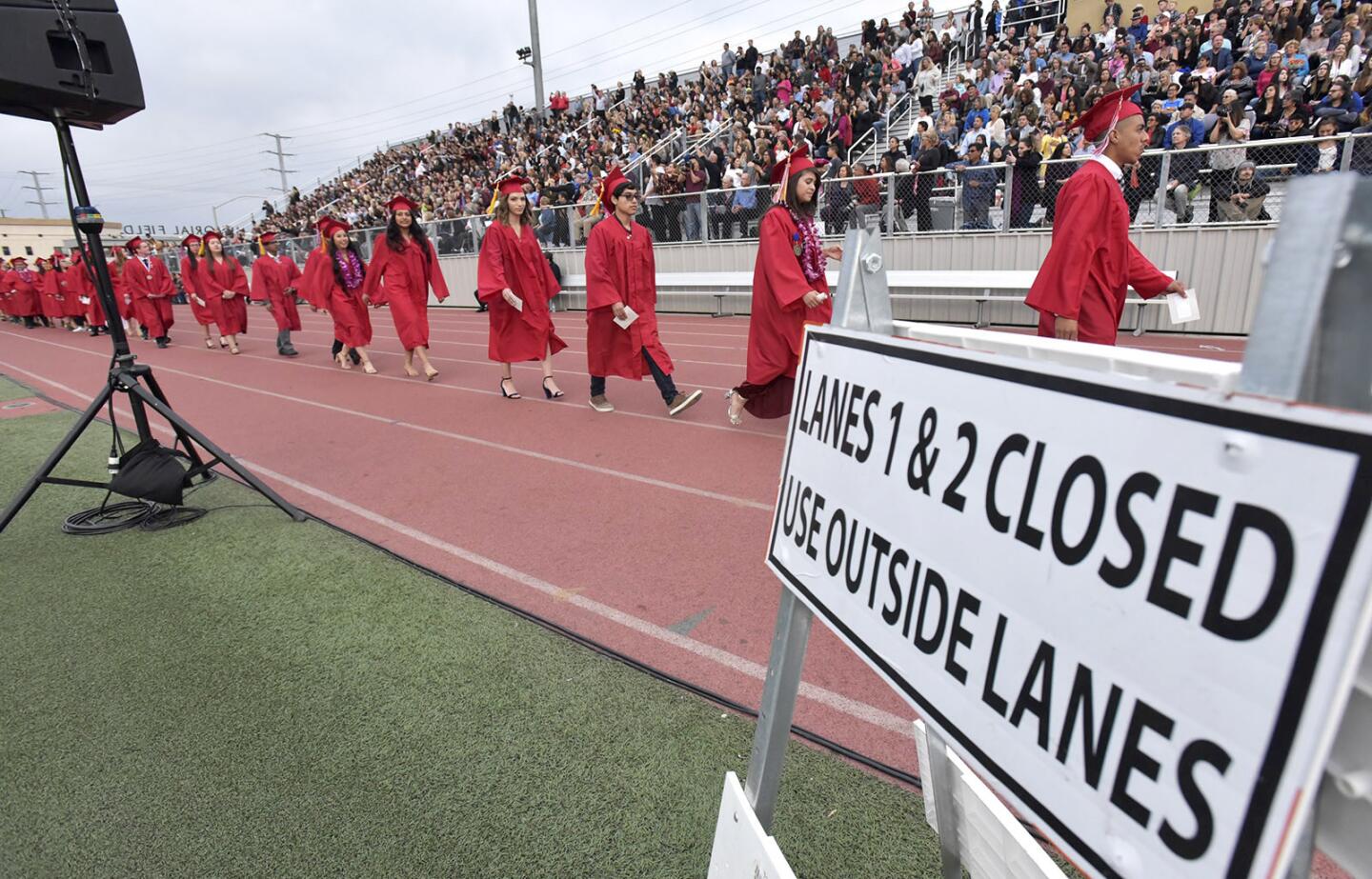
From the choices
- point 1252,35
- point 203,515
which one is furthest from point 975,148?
point 203,515

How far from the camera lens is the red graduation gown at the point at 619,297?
6.46 metres

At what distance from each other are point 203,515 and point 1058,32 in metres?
15.7

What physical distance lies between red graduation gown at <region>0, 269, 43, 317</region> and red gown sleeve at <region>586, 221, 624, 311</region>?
70.3 ft

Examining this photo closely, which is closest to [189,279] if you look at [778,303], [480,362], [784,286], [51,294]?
[480,362]

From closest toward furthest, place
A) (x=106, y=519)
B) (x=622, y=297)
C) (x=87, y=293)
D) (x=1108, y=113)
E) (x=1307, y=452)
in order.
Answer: (x=1307, y=452)
(x=1108, y=113)
(x=106, y=519)
(x=622, y=297)
(x=87, y=293)

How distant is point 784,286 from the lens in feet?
16.8

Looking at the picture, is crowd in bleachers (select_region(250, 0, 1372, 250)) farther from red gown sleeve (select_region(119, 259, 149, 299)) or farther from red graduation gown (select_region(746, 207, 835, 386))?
red gown sleeve (select_region(119, 259, 149, 299))

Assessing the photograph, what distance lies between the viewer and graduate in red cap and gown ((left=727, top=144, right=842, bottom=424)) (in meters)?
5.12

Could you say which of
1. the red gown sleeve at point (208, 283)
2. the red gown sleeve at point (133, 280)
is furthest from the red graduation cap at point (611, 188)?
the red gown sleeve at point (133, 280)

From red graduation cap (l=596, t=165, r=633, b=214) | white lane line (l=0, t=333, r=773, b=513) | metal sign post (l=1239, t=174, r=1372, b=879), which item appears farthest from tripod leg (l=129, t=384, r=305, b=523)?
metal sign post (l=1239, t=174, r=1372, b=879)

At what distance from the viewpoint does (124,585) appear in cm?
365

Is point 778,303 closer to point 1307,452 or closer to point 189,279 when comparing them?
point 1307,452

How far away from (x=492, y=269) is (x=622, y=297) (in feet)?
4.57

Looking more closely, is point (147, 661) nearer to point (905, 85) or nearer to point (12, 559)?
point (12, 559)
